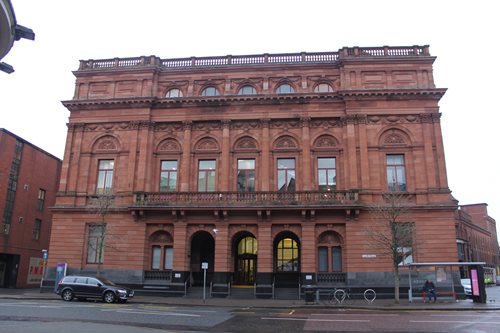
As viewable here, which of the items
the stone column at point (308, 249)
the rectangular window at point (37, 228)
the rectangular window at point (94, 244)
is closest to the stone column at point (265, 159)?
the stone column at point (308, 249)

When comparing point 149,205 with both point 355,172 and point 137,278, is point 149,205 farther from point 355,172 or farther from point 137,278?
point 355,172

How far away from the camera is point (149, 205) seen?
33.5 meters

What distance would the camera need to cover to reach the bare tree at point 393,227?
29641mm

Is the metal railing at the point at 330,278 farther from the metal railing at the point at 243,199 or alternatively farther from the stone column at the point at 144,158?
the stone column at the point at 144,158

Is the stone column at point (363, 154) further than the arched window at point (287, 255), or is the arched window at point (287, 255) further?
the arched window at point (287, 255)

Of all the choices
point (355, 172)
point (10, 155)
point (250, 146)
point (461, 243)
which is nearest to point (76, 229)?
point (10, 155)

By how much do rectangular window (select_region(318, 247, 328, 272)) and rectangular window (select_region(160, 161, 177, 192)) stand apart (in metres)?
A: 13.2

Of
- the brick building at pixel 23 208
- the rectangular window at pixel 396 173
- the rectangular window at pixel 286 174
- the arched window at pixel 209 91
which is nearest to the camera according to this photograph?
the rectangular window at pixel 396 173

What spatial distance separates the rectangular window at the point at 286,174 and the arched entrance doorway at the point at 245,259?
4.97 m

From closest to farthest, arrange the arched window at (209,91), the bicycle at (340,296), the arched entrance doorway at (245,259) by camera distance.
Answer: the bicycle at (340,296)
the arched entrance doorway at (245,259)
the arched window at (209,91)

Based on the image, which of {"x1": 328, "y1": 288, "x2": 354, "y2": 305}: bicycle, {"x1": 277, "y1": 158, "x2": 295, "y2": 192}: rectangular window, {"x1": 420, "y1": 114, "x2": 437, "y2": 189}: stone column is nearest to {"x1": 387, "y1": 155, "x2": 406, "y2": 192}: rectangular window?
{"x1": 420, "y1": 114, "x2": 437, "y2": 189}: stone column

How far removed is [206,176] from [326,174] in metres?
10.1

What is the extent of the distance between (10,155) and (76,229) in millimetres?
13465

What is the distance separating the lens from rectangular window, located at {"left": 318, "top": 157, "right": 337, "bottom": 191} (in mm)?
34281
